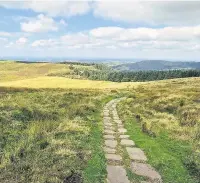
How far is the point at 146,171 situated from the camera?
32.2 ft

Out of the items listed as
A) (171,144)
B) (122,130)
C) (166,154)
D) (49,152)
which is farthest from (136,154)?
(122,130)

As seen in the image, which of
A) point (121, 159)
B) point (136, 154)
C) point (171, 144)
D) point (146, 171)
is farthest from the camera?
point (171, 144)

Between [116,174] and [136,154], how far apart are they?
2582 millimetres

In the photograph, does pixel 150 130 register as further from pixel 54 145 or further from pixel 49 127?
pixel 54 145

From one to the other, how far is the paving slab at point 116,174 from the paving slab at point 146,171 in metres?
0.43

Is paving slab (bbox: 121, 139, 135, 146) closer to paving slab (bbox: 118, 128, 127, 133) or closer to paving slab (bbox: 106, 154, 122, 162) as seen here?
paving slab (bbox: 106, 154, 122, 162)

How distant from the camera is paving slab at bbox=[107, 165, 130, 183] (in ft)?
28.7

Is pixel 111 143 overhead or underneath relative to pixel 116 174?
underneath

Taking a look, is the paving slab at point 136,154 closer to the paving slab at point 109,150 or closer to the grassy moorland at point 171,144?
the grassy moorland at point 171,144

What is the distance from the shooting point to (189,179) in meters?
9.49

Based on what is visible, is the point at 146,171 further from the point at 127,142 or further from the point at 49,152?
the point at 127,142

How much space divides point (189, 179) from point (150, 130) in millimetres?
6911

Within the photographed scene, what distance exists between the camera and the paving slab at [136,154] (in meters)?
11.2

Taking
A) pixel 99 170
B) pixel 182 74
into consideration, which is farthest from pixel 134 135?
pixel 182 74
